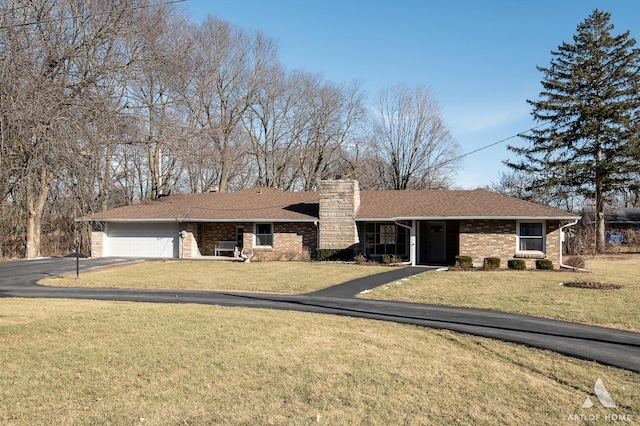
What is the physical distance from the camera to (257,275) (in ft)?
62.2

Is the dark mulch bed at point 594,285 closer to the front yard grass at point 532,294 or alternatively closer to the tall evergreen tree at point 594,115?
the front yard grass at point 532,294


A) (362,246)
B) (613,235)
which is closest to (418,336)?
(362,246)

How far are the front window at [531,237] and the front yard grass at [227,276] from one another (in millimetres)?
6494

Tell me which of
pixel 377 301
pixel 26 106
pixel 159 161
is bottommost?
pixel 377 301

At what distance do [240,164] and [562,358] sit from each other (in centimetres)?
3804

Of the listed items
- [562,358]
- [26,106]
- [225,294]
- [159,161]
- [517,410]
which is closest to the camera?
[517,410]

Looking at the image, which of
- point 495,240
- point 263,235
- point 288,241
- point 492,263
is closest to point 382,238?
point 288,241

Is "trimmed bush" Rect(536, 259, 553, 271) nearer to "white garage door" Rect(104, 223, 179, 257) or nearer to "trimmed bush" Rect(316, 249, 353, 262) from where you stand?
"trimmed bush" Rect(316, 249, 353, 262)

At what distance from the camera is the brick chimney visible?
2502 centimetres

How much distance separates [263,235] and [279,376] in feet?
67.4

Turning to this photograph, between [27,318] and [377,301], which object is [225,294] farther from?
[27,318]

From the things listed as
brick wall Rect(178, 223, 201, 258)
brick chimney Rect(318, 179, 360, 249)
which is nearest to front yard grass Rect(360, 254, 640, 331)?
brick chimney Rect(318, 179, 360, 249)

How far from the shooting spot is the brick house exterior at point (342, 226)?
2258cm

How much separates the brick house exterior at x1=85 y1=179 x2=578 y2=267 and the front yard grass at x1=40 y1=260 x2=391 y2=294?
9.19 ft
